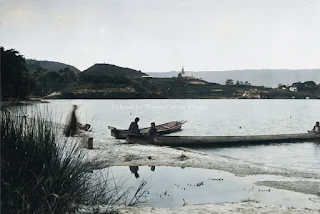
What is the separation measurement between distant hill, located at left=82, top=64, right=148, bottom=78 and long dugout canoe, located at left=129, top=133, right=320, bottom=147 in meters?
68.0

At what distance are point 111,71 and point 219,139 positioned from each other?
73.0 metres

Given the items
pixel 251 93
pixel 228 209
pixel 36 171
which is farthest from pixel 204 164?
pixel 251 93

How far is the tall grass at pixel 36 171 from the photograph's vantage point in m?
4.98

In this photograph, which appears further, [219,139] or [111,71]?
[111,71]

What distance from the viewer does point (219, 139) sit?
73.7 ft

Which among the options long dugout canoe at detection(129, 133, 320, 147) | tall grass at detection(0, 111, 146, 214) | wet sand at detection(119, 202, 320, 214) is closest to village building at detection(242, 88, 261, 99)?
long dugout canoe at detection(129, 133, 320, 147)

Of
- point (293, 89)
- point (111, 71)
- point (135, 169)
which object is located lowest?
point (135, 169)

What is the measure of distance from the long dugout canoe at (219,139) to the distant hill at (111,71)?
68.0 metres

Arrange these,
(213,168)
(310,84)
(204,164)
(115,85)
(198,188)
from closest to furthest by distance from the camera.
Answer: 1. (198,188)
2. (213,168)
3. (204,164)
4. (115,85)
5. (310,84)

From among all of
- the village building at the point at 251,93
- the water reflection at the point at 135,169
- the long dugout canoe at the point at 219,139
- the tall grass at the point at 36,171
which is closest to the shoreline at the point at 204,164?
the water reflection at the point at 135,169

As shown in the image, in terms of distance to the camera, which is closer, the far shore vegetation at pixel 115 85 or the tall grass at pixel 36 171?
the tall grass at pixel 36 171

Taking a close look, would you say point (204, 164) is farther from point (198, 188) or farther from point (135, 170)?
point (198, 188)

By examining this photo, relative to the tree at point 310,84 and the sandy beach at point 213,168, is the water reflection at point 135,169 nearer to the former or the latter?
the sandy beach at point 213,168

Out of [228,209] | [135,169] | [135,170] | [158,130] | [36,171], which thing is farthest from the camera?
[158,130]
